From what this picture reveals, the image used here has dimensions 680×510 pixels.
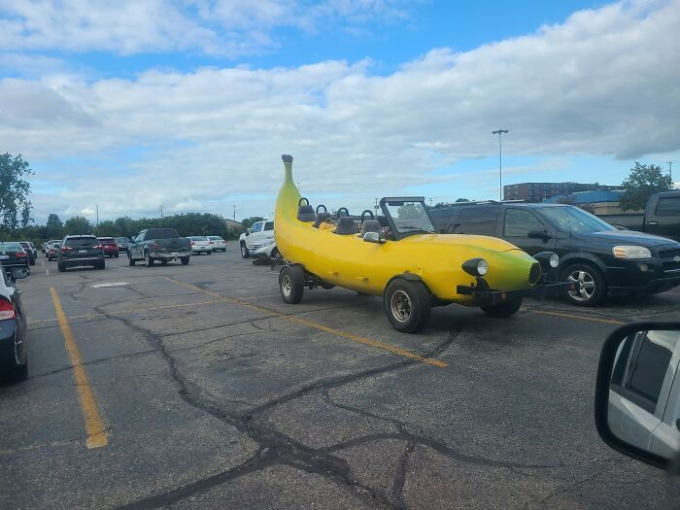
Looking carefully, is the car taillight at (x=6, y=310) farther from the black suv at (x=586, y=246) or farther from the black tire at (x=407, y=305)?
the black suv at (x=586, y=246)

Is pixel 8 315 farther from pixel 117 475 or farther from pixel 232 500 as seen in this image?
pixel 232 500

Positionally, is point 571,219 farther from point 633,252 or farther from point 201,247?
point 201,247

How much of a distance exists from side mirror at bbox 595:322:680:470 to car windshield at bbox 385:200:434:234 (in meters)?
6.26

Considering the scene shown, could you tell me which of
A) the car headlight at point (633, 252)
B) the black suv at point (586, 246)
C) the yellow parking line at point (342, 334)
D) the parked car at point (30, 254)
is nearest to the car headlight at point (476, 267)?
the yellow parking line at point (342, 334)

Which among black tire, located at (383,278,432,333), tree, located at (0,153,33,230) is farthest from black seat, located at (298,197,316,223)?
tree, located at (0,153,33,230)

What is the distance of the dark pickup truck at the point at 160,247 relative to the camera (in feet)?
78.0

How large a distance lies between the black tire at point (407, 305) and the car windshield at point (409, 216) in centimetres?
112

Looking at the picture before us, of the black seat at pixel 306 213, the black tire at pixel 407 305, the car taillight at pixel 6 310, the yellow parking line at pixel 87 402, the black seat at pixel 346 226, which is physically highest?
the black seat at pixel 306 213

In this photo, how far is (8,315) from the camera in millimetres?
5426

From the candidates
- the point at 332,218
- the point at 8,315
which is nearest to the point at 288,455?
the point at 8,315

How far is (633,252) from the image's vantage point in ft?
28.4

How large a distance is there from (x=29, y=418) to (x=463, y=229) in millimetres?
8349

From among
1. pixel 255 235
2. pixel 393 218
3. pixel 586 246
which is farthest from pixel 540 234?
pixel 255 235

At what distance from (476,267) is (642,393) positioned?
4916mm
